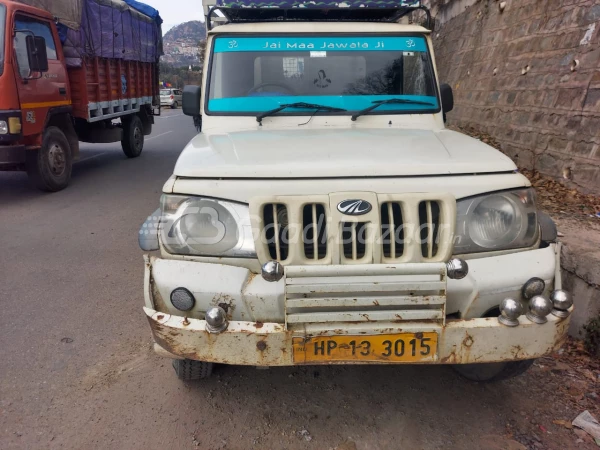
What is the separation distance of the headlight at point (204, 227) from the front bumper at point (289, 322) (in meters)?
0.08

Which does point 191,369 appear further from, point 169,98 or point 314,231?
point 169,98

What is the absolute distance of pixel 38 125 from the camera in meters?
6.34

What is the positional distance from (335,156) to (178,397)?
4.91ft

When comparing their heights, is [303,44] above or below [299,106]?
above

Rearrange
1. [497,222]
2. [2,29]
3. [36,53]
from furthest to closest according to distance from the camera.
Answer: [36,53] < [2,29] < [497,222]

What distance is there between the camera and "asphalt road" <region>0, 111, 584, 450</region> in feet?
7.23

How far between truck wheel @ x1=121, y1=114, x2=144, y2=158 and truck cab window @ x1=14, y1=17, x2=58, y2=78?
3.19m

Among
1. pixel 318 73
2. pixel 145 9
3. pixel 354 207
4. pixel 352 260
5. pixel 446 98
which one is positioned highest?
pixel 145 9

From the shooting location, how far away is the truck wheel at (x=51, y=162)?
21.6ft

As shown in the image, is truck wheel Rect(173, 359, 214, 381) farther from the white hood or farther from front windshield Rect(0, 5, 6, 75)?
front windshield Rect(0, 5, 6, 75)

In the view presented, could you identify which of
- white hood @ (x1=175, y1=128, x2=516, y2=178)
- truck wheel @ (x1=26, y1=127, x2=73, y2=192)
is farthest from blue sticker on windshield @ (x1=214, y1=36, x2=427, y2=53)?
truck wheel @ (x1=26, y1=127, x2=73, y2=192)

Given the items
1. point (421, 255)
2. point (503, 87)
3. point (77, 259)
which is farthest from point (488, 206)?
point (503, 87)

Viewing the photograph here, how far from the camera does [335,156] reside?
2.18m

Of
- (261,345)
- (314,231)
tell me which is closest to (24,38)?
(314,231)
